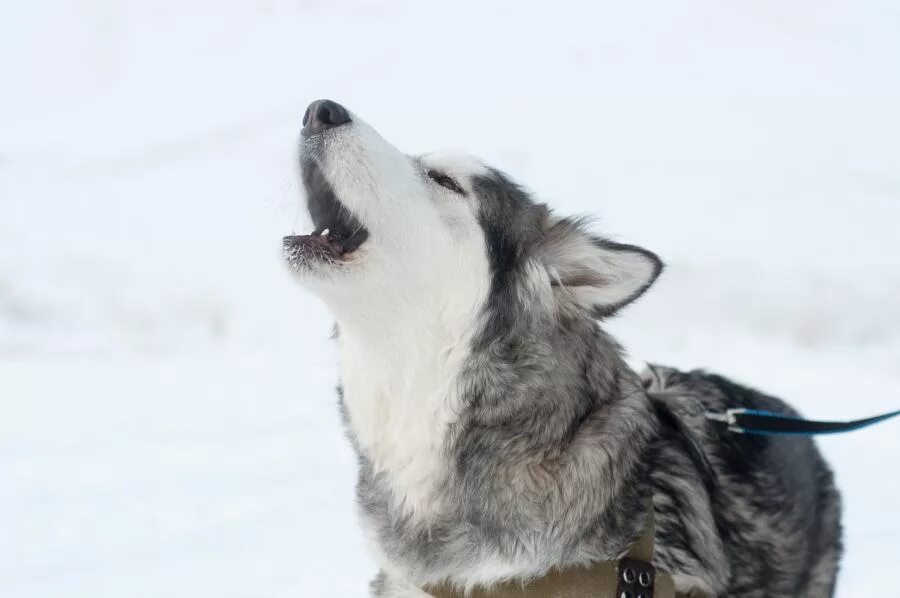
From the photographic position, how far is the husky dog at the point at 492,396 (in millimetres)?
2508

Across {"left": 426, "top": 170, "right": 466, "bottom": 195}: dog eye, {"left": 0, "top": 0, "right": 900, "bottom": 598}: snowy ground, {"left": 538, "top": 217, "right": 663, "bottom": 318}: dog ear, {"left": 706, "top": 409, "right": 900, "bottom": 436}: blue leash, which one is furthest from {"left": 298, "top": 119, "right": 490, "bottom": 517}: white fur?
{"left": 706, "top": 409, "right": 900, "bottom": 436}: blue leash

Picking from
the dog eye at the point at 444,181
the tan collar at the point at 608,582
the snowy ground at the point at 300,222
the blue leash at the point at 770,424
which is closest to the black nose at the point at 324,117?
the snowy ground at the point at 300,222

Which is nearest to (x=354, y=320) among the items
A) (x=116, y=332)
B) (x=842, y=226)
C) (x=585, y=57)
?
(x=116, y=332)

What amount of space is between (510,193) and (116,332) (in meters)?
4.94

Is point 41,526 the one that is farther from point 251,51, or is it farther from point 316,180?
point 251,51

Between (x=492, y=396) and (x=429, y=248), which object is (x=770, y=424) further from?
(x=429, y=248)

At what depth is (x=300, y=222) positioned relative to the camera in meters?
2.94

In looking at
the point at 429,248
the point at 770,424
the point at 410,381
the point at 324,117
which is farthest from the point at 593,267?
the point at 324,117

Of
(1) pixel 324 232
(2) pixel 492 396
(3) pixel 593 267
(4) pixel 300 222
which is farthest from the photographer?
(4) pixel 300 222

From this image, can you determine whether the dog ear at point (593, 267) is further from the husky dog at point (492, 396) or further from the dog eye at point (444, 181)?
the dog eye at point (444, 181)

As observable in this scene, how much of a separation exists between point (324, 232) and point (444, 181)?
15.1 inches

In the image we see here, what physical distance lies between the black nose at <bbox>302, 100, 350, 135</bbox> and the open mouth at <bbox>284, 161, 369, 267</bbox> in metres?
0.10

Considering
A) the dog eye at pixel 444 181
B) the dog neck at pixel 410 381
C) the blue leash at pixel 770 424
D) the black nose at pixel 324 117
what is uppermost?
the black nose at pixel 324 117

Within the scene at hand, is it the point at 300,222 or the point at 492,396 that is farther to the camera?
the point at 300,222
